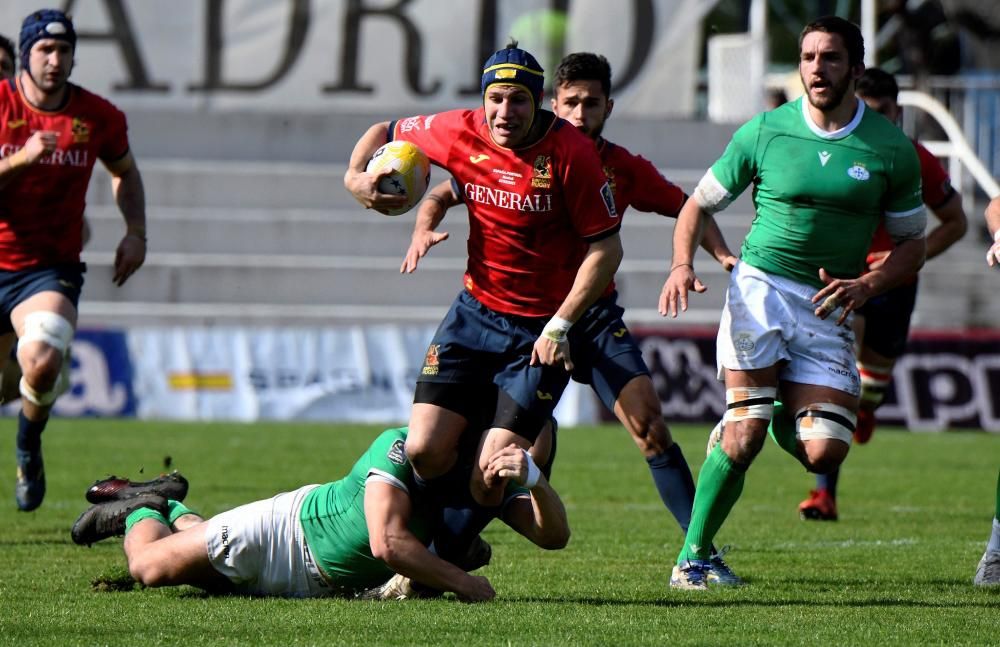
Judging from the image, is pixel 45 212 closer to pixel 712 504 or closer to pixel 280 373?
pixel 712 504

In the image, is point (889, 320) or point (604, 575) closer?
point (604, 575)

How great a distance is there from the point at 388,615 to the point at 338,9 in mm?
18274

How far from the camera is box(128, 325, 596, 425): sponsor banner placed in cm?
1792

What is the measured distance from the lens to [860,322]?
10.6 meters

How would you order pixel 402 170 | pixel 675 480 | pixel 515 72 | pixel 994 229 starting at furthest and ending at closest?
pixel 675 480
pixel 994 229
pixel 402 170
pixel 515 72

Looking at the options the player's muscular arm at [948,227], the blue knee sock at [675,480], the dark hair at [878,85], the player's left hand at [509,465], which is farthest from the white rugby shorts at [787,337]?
the dark hair at [878,85]

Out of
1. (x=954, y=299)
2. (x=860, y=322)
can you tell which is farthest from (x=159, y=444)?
(x=954, y=299)

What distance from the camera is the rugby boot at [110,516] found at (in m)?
6.77

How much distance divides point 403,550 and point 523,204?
159 centimetres

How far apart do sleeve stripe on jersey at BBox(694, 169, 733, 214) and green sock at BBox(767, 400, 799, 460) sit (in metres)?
0.92

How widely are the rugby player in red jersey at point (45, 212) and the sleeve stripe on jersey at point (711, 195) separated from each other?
3593mm

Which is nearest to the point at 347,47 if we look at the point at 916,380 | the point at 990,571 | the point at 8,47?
the point at 916,380

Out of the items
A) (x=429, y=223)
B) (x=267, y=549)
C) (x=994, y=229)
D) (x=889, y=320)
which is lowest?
(x=889, y=320)

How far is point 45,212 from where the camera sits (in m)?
8.95
